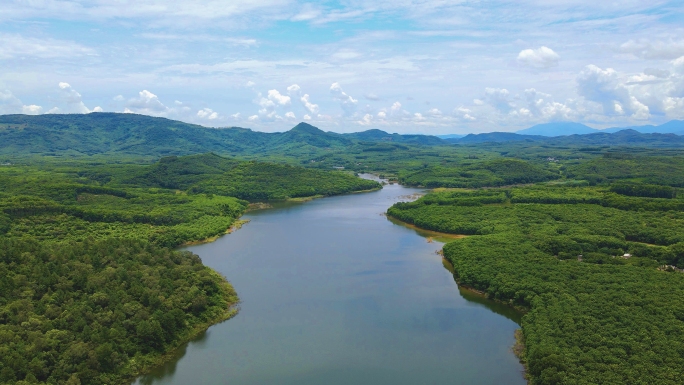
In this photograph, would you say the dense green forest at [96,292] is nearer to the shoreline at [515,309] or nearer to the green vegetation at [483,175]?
the shoreline at [515,309]

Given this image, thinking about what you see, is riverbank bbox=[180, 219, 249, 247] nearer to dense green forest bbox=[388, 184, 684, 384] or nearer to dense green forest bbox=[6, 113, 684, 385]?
dense green forest bbox=[6, 113, 684, 385]

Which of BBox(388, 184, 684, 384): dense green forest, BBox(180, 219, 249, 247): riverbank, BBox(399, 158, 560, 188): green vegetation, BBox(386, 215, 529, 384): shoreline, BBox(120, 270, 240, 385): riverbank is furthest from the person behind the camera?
BBox(399, 158, 560, 188): green vegetation

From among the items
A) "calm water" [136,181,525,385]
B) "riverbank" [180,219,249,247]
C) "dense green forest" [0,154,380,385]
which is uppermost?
"dense green forest" [0,154,380,385]

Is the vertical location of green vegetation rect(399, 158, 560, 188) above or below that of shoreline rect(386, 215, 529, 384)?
above

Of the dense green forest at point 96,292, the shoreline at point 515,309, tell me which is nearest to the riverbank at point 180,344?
the dense green forest at point 96,292

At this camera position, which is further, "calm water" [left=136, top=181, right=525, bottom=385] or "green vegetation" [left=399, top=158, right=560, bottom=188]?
"green vegetation" [left=399, top=158, right=560, bottom=188]

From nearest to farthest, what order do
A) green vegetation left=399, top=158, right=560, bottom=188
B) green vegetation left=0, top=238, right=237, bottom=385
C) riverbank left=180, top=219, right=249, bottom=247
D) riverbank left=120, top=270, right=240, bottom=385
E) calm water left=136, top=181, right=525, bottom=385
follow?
green vegetation left=0, top=238, right=237, bottom=385
riverbank left=120, top=270, right=240, bottom=385
calm water left=136, top=181, right=525, bottom=385
riverbank left=180, top=219, right=249, bottom=247
green vegetation left=399, top=158, right=560, bottom=188

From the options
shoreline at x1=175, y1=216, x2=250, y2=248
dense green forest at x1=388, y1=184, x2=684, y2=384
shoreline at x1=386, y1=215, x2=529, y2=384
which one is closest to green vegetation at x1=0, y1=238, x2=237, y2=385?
shoreline at x1=175, y1=216, x2=250, y2=248

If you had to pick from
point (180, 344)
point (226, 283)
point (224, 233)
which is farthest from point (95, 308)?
point (224, 233)
